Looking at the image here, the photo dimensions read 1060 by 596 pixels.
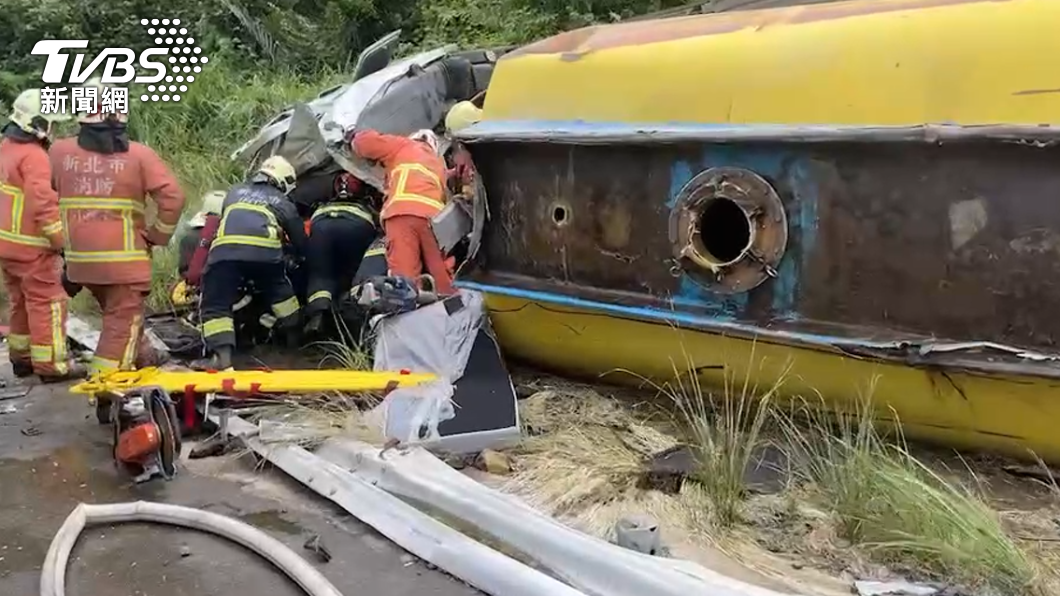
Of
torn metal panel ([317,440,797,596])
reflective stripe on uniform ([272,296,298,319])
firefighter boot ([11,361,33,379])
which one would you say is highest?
torn metal panel ([317,440,797,596])

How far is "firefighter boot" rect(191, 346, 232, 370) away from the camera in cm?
598

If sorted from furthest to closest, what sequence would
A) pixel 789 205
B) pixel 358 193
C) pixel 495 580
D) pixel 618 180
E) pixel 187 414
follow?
pixel 358 193
pixel 187 414
pixel 618 180
pixel 789 205
pixel 495 580

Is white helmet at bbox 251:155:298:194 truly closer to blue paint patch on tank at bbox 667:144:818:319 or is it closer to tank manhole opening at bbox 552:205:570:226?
tank manhole opening at bbox 552:205:570:226

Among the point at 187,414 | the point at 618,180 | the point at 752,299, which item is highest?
the point at 618,180

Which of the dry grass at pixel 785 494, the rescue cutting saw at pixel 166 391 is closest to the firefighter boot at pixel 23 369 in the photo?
the rescue cutting saw at pixel 166 391

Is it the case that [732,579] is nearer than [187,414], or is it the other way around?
[732,579]

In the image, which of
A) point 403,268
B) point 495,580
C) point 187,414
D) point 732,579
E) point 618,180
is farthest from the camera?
point 403,268

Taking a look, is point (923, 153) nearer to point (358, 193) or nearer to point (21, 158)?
point (358, 193)

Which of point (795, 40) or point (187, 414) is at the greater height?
point (795, 40)

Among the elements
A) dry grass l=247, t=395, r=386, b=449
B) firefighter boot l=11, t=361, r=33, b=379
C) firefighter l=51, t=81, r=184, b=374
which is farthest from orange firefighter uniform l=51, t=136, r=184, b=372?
dry grass l=247, t=395, r=386, b=449

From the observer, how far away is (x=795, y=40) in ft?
13.1

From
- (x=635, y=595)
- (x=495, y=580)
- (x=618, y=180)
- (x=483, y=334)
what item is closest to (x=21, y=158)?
(x=483, y=334)

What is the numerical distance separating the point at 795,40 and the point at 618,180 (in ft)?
A: 2.79

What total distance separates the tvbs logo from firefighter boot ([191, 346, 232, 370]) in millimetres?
7659
